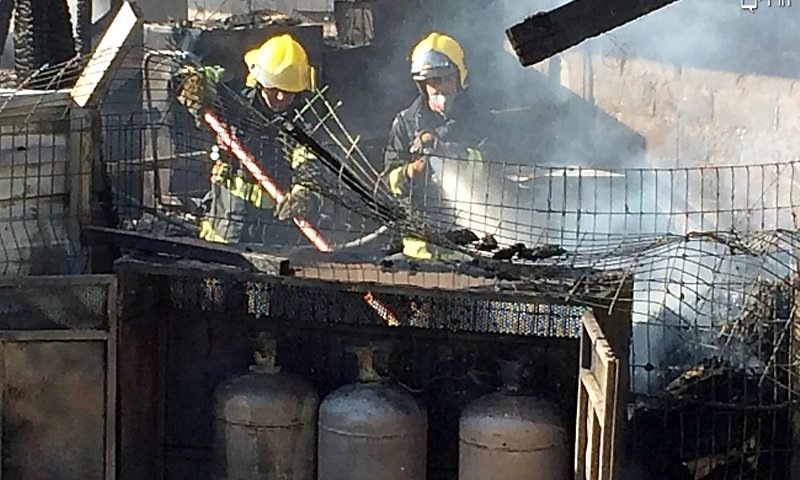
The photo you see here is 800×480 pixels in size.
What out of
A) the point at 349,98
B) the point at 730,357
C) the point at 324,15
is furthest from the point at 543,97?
the point at 730,357

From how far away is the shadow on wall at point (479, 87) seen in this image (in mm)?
13234

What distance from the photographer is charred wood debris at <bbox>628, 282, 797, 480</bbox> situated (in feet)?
20.3

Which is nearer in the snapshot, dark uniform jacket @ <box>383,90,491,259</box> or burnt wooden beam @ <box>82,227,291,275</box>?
burnt wooden beam @ <box>82,227,291,275</box>

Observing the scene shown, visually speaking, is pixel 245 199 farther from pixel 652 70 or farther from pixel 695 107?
pixel 652 70

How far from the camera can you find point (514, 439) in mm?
5648

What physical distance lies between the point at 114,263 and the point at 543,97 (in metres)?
8.39

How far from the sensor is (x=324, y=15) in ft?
50.5

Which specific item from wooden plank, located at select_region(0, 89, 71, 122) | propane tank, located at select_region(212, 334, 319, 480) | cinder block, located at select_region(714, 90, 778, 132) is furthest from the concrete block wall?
wooden plank, located at select_region(0, 89, 71, 122)

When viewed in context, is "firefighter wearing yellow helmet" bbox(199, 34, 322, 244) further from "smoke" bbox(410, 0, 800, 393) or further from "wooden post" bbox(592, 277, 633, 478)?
"wooden post" bbox(592, 277, 633, 478)

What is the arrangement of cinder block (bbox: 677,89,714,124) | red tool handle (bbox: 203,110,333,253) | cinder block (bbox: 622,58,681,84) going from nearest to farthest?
red tool handle (bbox: 203,110,333,253), cinder block (bbox: 677,89,714,124), cinder block (bbox: 622,58,681,84)

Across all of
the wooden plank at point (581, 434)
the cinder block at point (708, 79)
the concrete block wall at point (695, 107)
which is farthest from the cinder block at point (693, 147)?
the wooden plank at point (581, 434)

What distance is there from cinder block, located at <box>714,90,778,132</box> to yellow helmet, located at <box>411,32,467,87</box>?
7.73ft

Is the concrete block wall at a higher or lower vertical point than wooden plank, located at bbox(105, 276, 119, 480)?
higher

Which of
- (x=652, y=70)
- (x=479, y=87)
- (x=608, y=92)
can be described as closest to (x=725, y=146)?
(x=652, y=70)
